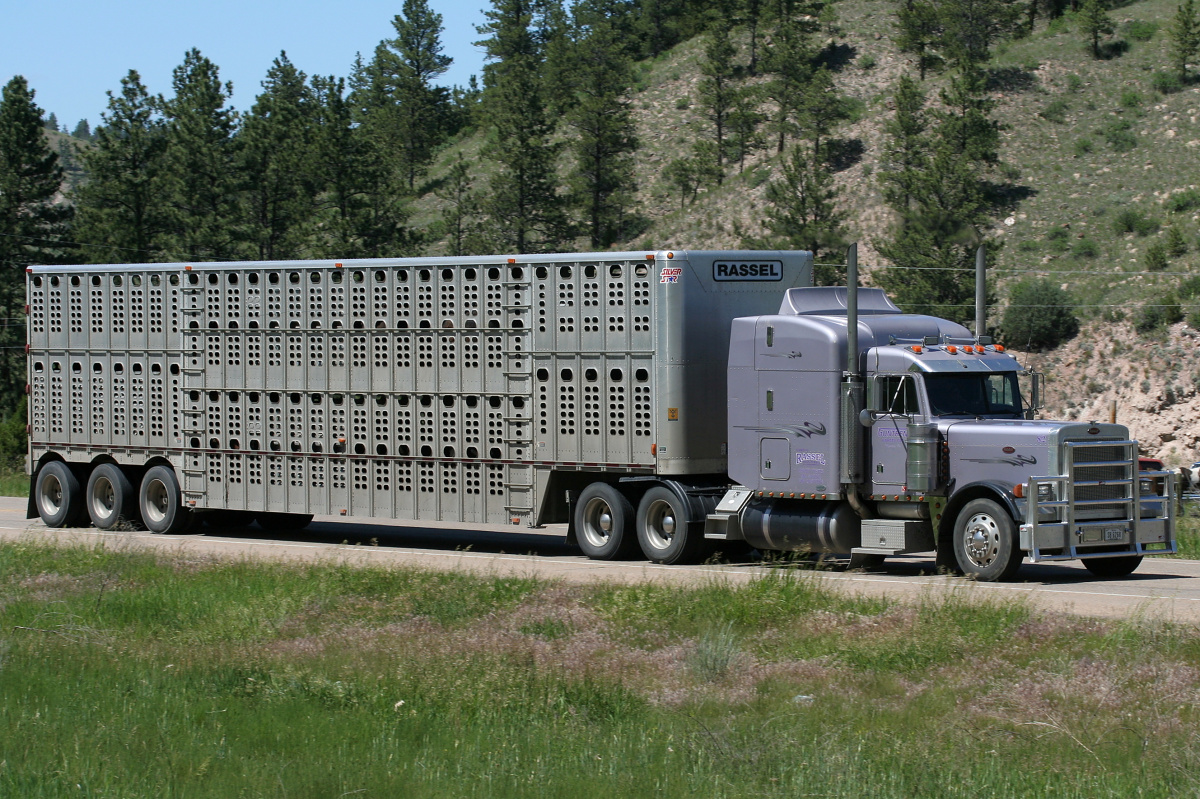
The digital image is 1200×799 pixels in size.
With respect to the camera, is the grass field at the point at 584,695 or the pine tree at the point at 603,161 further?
the pine tree at the point at 603,161

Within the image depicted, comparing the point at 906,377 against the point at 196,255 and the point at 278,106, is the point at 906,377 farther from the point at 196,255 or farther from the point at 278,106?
the point at 278,106

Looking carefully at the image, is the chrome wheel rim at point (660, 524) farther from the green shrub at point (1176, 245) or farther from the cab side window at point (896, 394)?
the green shrub at point (1176, 245)

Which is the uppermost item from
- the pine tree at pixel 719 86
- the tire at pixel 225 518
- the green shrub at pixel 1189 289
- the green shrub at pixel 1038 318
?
the pine tree at pixel 719 86

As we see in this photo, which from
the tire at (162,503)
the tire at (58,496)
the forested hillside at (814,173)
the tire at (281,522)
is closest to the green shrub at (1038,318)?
the forested hillside at (814,173)

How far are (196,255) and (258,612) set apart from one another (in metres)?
51.9

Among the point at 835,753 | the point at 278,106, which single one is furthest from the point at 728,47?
the point at 835,753

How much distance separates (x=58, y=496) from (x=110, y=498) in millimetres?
1210

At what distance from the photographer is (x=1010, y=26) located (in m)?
82.1

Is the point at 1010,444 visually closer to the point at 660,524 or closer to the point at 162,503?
the point at 660,524

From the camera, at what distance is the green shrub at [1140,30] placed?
8000 cm

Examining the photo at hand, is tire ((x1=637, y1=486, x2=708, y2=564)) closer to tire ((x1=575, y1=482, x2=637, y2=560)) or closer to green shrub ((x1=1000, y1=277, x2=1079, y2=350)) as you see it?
tire ((x1=575, y1=482, x2=637, y2=560))

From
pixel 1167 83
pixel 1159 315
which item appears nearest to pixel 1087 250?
pixel 1159 315

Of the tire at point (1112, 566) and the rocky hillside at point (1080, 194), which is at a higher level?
the rocky hillside at point (1080, 194)

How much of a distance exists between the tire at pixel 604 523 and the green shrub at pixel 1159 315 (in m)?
40.1
